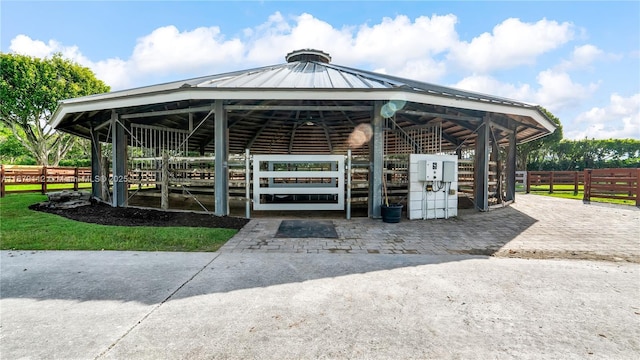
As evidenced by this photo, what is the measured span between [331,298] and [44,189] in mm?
15636

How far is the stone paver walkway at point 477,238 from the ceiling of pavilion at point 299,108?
2.97m

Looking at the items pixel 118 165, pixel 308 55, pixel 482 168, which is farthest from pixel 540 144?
pixel 118 165

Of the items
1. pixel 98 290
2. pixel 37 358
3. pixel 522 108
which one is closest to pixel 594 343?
pixel 37 358

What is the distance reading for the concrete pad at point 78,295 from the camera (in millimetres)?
2086

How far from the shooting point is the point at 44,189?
41.0 ft

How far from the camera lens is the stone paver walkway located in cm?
473

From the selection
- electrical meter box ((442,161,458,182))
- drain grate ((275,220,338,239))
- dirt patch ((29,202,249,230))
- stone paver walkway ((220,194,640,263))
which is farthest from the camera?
electrical meter box ((442,161,458,182))

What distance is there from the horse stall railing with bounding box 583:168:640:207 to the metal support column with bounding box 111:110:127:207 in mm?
17337

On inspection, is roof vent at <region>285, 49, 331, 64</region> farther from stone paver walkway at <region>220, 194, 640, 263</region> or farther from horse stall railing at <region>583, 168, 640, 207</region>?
horse stall railing at <region>583, 168, 640, 207</region>

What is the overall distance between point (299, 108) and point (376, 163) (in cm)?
243

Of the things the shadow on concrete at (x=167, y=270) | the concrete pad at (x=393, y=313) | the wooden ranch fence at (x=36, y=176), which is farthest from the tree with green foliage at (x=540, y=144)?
the wooden ranch fence at (x=36, y=176)

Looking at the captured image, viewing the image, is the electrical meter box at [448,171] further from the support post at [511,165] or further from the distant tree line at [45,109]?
the distant tree line at [45,109]

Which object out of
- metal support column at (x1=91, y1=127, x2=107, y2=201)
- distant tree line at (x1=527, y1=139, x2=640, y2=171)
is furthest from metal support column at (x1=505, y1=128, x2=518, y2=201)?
distant tree line at (x1=527, y1=139, x2=640, y2=171)

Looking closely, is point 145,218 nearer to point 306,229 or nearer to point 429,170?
point 306,229
